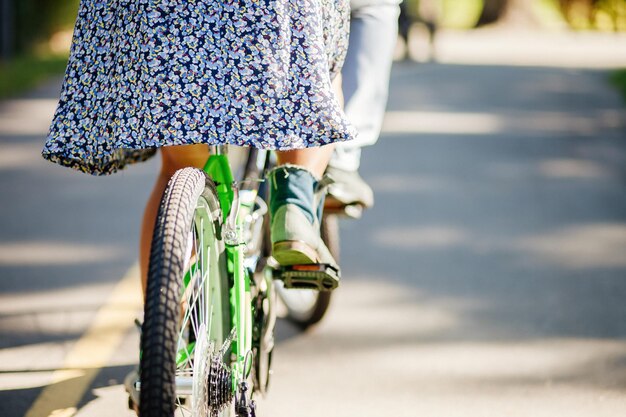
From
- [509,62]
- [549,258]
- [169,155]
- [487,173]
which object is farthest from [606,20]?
[169,155]

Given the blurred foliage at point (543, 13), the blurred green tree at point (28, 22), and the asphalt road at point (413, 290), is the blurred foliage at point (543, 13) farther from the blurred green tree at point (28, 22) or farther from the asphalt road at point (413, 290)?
the asphalt road at point (413, 290)

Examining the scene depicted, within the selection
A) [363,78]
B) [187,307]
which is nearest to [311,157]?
[363,78]

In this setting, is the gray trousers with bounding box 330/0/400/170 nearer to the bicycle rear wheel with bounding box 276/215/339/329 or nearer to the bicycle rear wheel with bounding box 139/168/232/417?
the bicycle rear wheel with bounding box 276/215/339/329

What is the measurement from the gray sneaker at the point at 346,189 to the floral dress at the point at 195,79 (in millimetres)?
892

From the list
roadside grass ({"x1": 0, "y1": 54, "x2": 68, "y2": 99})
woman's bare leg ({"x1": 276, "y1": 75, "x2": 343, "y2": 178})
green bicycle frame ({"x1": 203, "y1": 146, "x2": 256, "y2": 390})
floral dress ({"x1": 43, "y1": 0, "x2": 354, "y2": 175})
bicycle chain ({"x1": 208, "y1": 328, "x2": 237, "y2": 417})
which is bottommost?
bicycle chain ({"x1": 208, "y1": 328, "x2": 237, "y2": 417})

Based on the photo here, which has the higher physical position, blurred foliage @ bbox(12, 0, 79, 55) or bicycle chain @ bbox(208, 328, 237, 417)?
blurred foliage @ bbox(12, 0, 79, 55)

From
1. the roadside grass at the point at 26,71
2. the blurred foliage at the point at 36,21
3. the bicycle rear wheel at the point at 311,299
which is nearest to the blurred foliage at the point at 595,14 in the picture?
the blurred foliage at the point at 36,21

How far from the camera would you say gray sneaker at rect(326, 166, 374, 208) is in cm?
375

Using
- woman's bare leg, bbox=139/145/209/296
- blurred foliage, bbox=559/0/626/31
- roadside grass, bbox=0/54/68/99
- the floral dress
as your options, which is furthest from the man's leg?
blurred foliage, bbox=559/0/626/31

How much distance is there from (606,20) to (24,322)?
32526 millimetres

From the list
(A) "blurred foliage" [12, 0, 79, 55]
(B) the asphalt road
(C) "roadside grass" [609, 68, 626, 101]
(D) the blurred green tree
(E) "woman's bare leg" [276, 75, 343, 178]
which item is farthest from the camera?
(A) "blurred foliage" [12, 0, 79, 55]

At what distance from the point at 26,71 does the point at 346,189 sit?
36.7 feet

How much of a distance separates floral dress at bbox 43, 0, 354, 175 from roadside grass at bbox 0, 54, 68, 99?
9.43 metres

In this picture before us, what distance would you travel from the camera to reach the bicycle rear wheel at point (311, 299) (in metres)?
4.25
